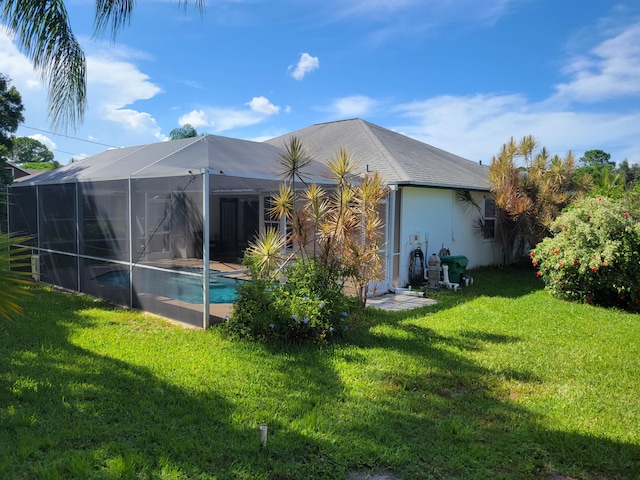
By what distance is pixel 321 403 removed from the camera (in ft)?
14.9

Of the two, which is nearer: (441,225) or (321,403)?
(321,403)

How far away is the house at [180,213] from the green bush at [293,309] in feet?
3.16

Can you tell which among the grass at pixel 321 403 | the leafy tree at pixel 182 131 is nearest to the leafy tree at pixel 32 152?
the leafy tree at pixel 182 131

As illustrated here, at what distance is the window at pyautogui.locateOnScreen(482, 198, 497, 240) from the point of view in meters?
15.1

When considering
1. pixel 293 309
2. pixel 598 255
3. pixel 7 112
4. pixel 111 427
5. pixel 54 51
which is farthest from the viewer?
pixel 7 112

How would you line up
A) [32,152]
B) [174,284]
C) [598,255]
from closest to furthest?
1. [174,284]
2. [598,255]
3. [32,152]

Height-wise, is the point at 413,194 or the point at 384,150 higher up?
the point at 384,150

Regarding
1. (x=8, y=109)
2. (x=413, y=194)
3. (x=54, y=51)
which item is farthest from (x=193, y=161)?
(x=8, y=109)

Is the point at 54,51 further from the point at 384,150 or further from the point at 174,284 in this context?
the point at 384,150

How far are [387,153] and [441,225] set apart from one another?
2.60 meters

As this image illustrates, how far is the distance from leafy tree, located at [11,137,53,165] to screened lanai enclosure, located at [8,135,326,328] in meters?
Answer: 62.7

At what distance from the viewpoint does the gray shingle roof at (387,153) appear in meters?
11.9

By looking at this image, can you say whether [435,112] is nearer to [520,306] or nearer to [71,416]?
[520,306]

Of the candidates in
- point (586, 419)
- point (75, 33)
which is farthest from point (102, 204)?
point (586, 419)
